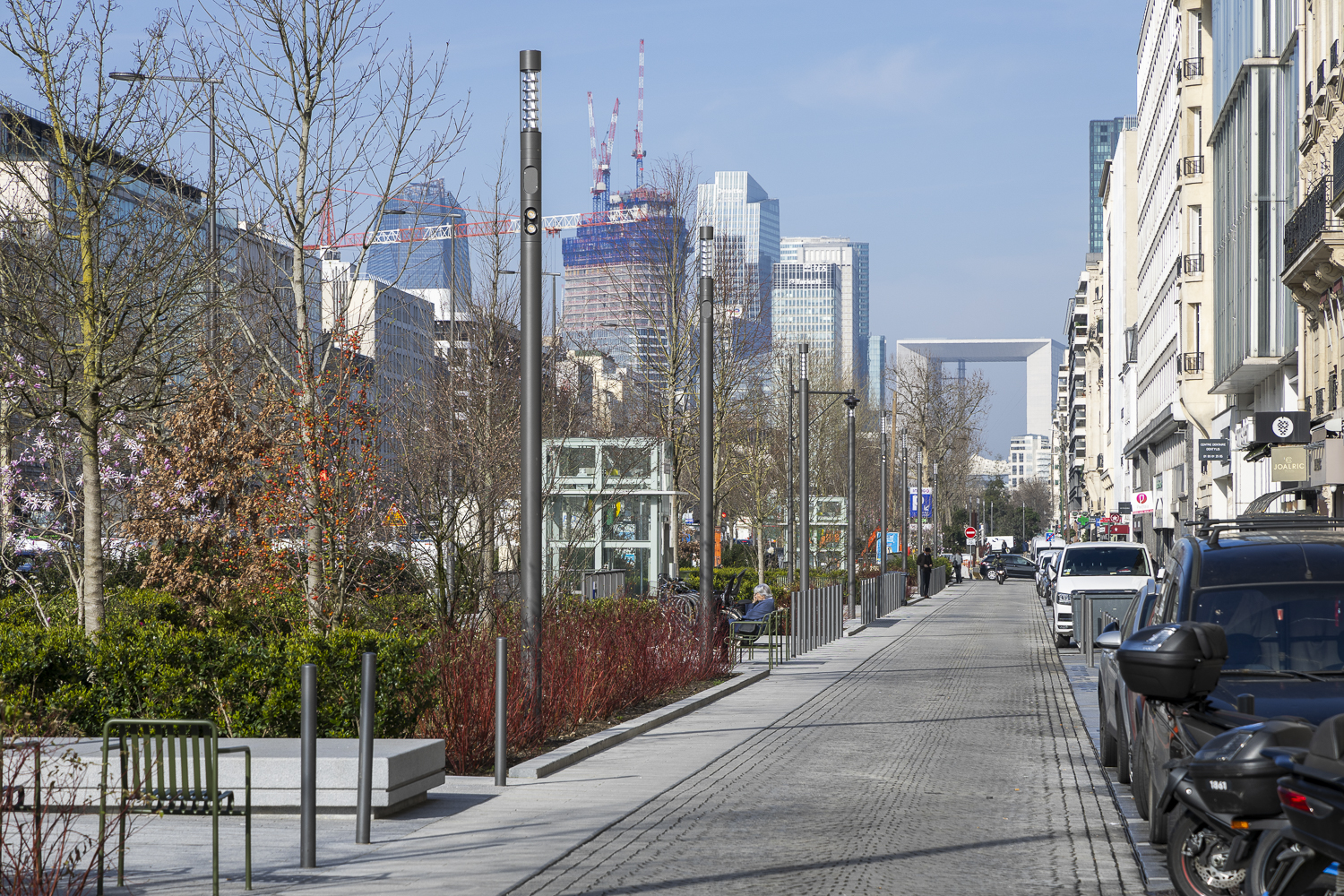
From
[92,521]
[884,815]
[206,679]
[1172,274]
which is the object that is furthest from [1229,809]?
[1172,274]

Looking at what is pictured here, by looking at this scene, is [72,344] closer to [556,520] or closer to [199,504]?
[199,504]

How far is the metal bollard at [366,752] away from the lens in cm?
866

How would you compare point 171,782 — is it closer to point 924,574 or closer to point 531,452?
point 531,452

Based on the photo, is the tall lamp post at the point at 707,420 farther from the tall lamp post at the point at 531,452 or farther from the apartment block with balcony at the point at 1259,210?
the apartment block with balcony at the point at 1259,210

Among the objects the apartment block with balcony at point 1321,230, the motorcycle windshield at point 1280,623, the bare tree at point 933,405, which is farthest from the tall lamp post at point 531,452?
the bare tree at point 933,405

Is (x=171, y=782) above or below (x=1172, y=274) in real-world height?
below

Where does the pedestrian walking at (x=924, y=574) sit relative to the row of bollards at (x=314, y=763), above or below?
below

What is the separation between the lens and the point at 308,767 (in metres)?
7.97

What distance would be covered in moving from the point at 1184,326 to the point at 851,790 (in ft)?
140

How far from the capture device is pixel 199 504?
2202 cm

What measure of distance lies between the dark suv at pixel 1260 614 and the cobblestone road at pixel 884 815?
79 cm

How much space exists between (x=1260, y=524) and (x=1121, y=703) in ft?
6.00

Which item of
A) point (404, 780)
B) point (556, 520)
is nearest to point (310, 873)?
point (404, 780)

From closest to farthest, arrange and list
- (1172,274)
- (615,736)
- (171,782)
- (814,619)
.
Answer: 1. (171,782)
2. (615,736)
3. (814,619)
4. (1172,274)
